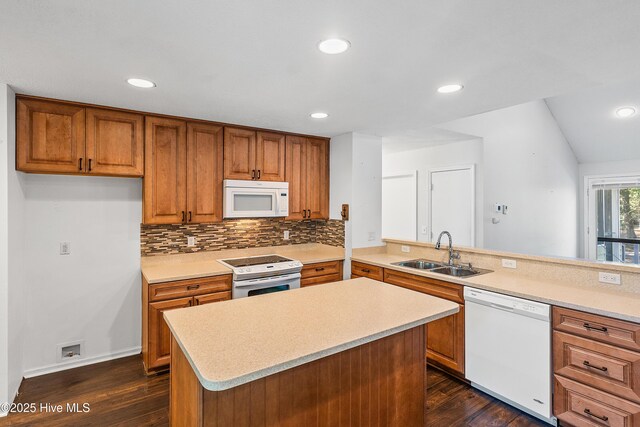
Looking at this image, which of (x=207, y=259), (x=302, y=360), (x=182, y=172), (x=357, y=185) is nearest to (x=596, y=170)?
(x=357, y=185)

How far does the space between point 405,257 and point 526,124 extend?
3.11m

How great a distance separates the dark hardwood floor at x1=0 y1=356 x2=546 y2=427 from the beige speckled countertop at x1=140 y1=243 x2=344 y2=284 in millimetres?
846

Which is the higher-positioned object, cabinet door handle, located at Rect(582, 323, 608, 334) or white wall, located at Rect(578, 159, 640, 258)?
white wall, located at Rect(578, 159, 640, 258)

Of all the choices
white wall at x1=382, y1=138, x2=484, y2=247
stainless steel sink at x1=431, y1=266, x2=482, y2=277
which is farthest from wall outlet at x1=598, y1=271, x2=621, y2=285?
white wall at x1=382, y1=138, x2=484, y2=247

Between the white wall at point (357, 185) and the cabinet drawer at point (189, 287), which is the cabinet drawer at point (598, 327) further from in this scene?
the cabinet drawer at point (189, 287)

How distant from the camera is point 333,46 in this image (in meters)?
1.69

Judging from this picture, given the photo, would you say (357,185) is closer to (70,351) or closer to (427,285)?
(427,285)

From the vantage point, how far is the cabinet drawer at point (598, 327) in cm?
187

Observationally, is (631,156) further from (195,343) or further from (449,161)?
(195,343)

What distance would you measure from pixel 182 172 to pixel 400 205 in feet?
11.8

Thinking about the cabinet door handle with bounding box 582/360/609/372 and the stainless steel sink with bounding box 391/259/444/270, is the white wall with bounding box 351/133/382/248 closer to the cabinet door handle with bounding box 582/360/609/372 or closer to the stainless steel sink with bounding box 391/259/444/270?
the stainless steel sink with bounding box 391/259/444/270

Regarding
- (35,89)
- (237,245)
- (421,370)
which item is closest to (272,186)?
(237,245)

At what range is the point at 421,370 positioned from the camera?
6.27 ft

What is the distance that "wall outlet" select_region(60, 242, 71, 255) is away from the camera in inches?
114
